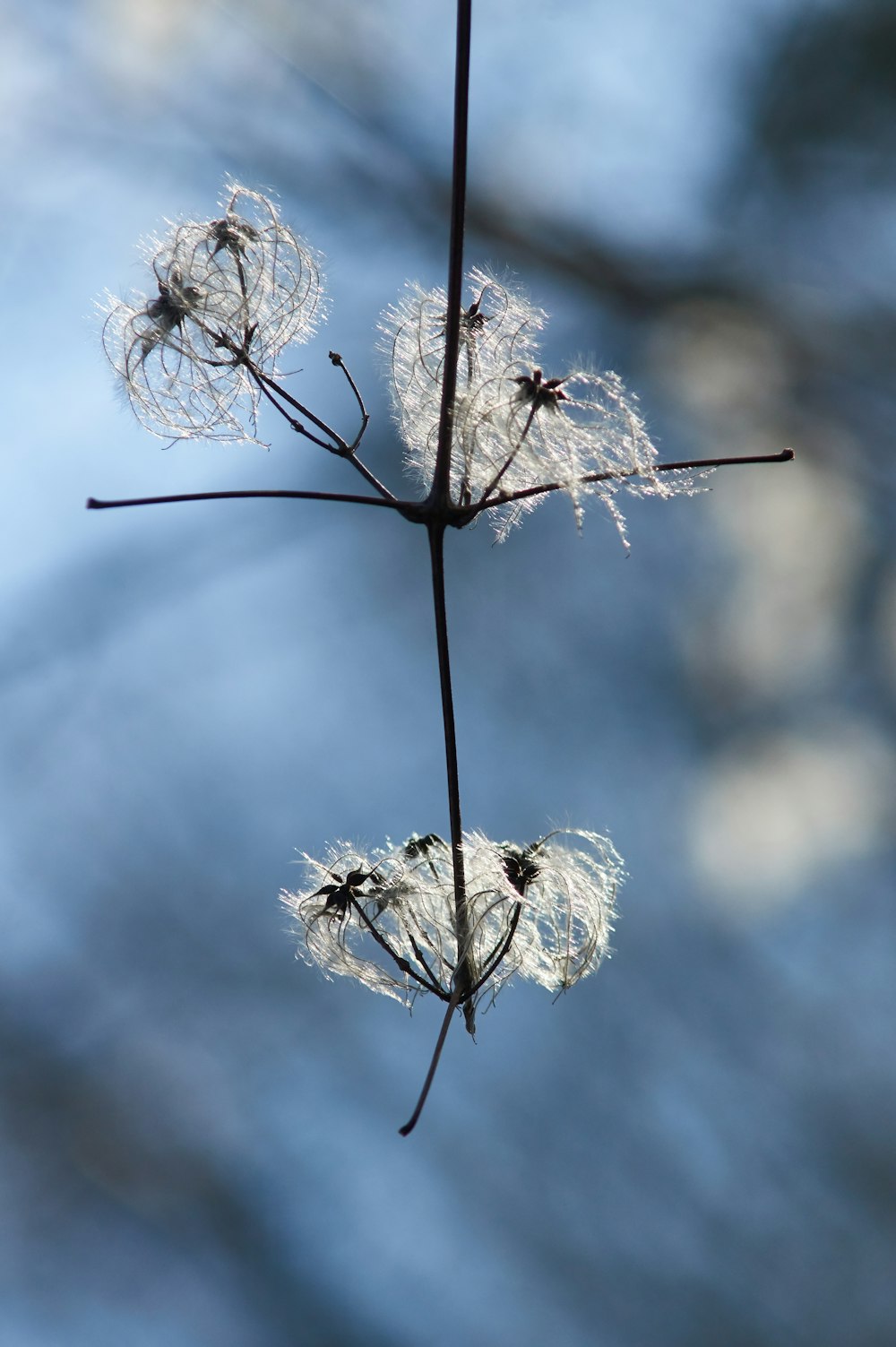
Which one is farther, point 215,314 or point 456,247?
point 215,314

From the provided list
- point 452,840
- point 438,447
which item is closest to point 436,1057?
point 452,840

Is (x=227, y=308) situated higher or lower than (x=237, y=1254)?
higher

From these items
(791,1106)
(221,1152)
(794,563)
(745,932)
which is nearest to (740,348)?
(794,563)

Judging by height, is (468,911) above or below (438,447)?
below

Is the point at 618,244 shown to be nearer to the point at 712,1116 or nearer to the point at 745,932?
the point at 745,932

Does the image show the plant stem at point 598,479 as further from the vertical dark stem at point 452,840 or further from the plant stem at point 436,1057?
the plant stem at point 436,1057

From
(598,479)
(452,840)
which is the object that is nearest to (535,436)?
(598,479)

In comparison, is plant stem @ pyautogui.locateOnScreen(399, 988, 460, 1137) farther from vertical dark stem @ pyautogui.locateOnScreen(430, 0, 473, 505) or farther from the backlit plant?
vertical dark stem @ pyautogui.locateOnScreen(430, 0, 473, 505)

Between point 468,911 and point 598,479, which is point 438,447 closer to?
point 598,479
